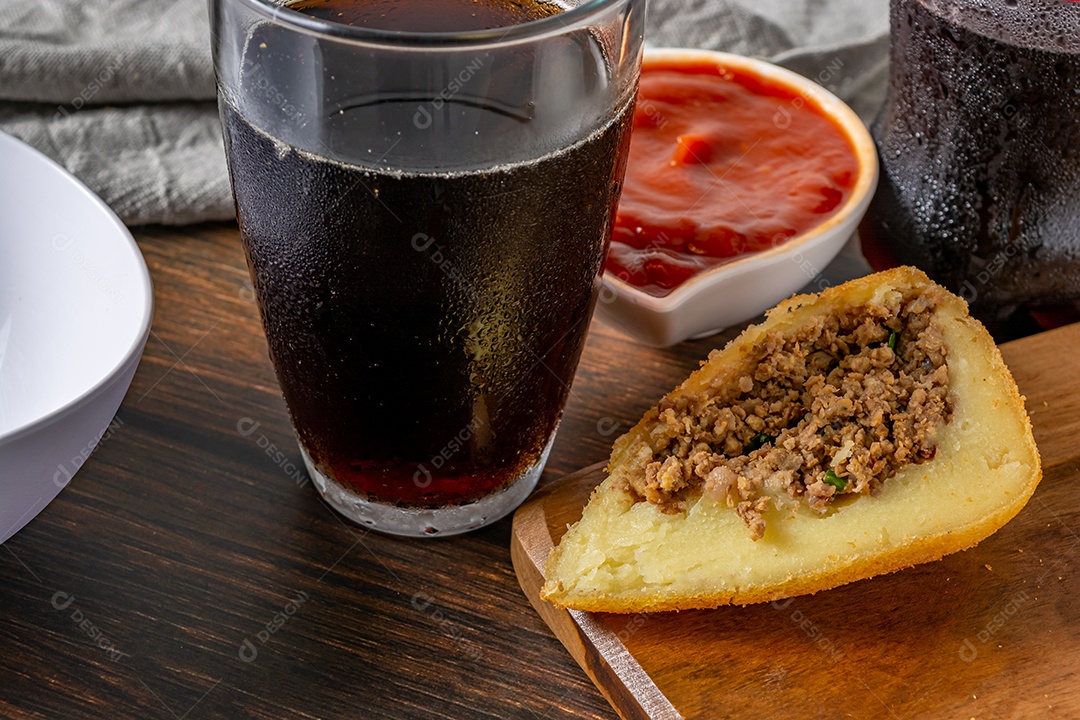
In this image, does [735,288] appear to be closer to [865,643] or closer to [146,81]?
[865,643]

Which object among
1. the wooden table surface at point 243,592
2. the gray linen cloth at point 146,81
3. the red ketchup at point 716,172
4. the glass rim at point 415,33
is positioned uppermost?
the glass rim at point 415,33

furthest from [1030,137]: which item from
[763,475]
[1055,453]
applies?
[763,475]

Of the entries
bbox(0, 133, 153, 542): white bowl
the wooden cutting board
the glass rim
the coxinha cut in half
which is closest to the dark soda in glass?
the coxinha cut in half

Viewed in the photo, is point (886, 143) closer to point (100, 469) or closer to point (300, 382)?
point (300, 382)

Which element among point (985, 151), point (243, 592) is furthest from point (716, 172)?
point (243, 592)

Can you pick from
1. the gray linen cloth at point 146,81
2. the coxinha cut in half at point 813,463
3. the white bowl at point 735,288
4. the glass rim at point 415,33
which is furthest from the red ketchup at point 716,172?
the glass rim at point 415,33

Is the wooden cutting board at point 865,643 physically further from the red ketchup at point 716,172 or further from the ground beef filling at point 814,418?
the red ketchup at point 716,172
